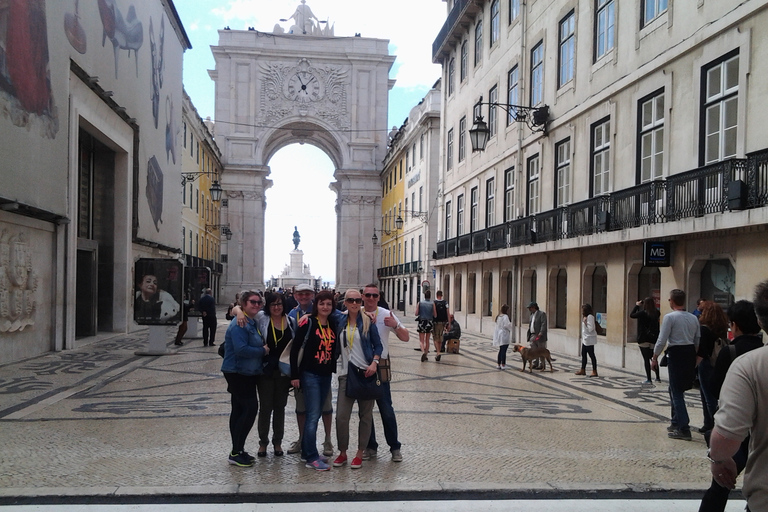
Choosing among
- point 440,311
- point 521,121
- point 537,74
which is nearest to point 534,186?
point 521,121

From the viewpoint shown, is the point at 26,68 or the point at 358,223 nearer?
the point at 26,68

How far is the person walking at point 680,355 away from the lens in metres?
7.66

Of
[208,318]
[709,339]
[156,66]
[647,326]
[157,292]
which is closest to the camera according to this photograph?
[709,339]

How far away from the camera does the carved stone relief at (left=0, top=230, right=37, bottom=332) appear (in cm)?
1366

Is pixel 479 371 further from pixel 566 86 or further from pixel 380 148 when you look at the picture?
pixel 380 148

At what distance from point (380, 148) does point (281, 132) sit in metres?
9.65

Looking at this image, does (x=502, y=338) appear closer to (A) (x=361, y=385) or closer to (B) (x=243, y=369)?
(A) (x=361, y=385)

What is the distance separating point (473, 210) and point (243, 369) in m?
23.1

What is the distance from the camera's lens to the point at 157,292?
16.8m

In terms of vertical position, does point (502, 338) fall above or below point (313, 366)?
below

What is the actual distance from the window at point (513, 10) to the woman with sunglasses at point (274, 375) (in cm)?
1929

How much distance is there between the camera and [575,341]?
1739 cm

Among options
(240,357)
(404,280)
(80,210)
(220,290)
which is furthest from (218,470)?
(220,290)

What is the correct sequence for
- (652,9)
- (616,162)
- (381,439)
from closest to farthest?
1. (381,439)
2. (652,9)
3. (616,162)
